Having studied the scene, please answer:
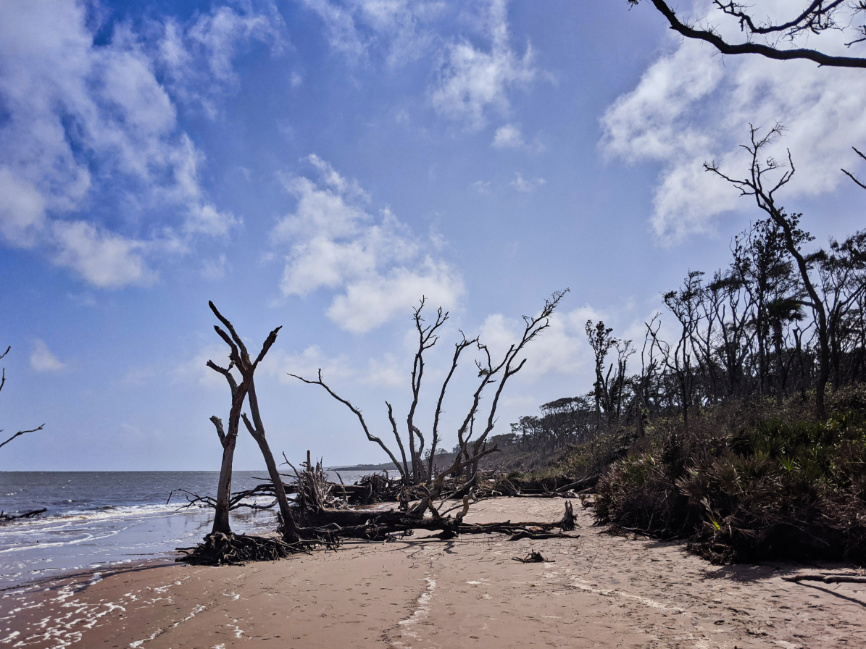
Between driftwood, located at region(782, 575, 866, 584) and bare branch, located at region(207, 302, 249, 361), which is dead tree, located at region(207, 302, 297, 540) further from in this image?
driftwood, located at region(782, 575, 866, 584)

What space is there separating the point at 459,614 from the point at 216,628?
100 inches

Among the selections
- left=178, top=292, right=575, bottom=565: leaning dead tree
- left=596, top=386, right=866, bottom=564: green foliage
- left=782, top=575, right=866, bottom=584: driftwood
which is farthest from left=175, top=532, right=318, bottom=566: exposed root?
left=782, top=575, right=866, bottom=584: driftwood

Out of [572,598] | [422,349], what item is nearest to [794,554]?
[572,598]

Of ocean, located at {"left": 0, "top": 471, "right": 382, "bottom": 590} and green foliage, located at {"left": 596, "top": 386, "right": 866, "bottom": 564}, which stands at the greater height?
green foliage, located at {"left": 596, "top": 386, "right": 866, "bottom": 564}

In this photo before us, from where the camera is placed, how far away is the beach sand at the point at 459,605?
4270mm

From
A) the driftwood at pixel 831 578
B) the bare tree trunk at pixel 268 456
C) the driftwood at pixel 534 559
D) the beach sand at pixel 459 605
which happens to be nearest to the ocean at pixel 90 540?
the beach sand at pixel 459 605

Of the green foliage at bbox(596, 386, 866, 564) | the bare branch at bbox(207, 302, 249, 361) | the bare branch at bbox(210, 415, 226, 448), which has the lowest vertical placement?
the green foliage at bbox(596, 386, 866, 564)

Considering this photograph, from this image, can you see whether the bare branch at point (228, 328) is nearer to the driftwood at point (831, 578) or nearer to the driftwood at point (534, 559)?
the driftwood at point (534, 559)

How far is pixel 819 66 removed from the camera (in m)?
7.22

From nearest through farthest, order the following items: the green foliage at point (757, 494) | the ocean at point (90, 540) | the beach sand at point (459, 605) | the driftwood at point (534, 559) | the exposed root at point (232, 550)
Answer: the beach sand at point (459, 605) < the green foliage at point (757, 494) < the driftwood at point (534, 559) < the exposed root at point (232, 550) < the ocean at point (90, 540)

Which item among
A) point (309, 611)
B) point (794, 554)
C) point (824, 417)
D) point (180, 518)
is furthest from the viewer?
point (180, 518)

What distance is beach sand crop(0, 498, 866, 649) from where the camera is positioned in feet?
14.0

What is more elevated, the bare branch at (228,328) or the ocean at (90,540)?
the bare branch at (228,328)

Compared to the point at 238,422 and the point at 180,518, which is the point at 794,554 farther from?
the point at 180,518
